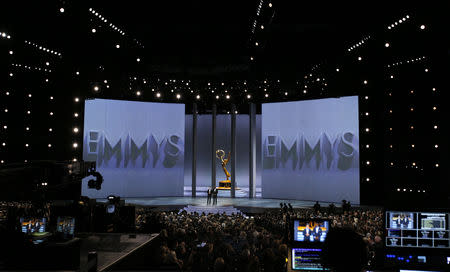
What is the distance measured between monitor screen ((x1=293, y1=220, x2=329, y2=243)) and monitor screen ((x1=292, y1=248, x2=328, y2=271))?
0.31 meters

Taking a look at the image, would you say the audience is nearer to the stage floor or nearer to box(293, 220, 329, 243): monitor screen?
box(293, 220, 329, 243): monitor screen

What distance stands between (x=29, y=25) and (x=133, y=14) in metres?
4.45

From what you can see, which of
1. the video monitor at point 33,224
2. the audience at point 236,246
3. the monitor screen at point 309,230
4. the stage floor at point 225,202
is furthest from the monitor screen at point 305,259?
the stage floor at point 225,202

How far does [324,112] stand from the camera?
21594 mm

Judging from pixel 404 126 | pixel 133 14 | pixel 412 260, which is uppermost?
pixel 133 14

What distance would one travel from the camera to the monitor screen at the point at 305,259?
4586mm

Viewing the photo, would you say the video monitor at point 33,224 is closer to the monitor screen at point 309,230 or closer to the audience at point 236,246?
the audience at point 236,246

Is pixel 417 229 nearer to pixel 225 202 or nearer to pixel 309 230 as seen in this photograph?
pixel 309 230

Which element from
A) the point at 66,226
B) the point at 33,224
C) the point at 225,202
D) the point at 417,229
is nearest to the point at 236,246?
the point at 66,226

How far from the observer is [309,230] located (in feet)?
16.5

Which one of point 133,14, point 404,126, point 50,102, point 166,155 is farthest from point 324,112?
point 50,102

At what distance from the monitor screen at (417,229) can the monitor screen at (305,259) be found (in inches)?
37.6

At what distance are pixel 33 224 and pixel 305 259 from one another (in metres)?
6.12

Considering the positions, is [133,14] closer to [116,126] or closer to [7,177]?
[116,126]
